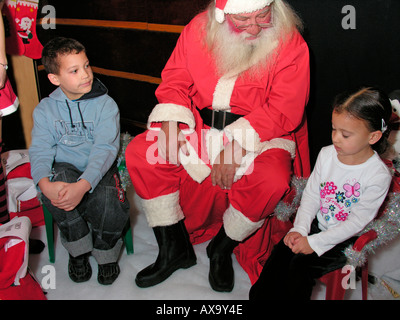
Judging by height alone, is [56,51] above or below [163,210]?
above

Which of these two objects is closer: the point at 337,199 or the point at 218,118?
the point at 337,199

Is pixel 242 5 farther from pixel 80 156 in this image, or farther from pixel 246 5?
pixel 80 156

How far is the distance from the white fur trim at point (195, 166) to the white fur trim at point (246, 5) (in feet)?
2.15

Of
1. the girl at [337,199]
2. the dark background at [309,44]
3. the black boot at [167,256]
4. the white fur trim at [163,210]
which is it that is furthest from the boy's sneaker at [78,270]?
the dark background at [309,44]

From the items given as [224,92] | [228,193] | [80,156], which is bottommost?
[228,193]

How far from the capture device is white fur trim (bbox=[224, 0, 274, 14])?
5.11 feet

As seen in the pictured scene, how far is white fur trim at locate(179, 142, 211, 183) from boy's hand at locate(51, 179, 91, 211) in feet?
1.46

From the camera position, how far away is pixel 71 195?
165cm

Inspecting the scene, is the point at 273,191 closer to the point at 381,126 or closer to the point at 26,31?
the point at 381,126

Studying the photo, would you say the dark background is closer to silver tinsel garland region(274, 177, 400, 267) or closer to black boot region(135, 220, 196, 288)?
silver tinsel garland region(274, 177, 400, 267)

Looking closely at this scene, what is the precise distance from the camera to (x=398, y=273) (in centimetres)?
179

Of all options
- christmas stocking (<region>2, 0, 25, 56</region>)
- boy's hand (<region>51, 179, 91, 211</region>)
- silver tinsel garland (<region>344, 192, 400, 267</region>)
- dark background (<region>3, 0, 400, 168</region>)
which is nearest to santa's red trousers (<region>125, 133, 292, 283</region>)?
boy's hand (<region>51, 179, 91, 211</region>)

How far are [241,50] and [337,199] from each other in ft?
2.58

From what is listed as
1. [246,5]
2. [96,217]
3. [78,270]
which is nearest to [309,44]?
[246,5]
